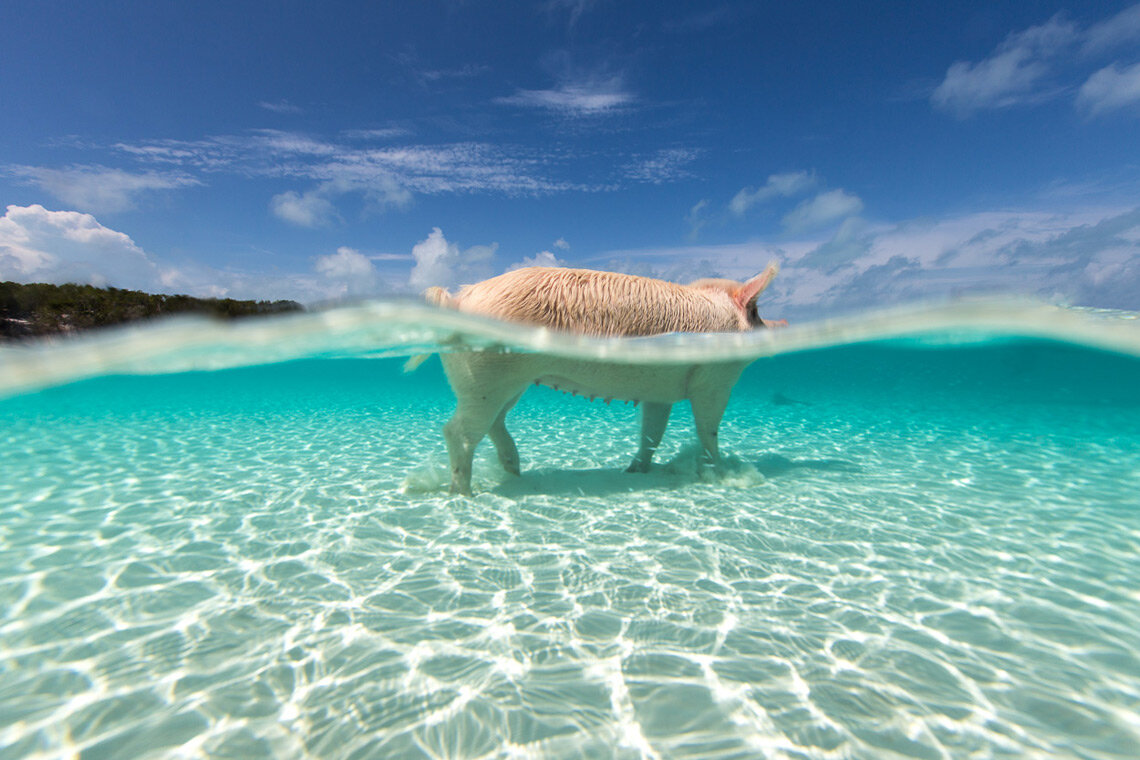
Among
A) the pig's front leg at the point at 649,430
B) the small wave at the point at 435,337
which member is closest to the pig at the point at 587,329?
the small wave at the point at 435,337

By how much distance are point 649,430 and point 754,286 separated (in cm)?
218

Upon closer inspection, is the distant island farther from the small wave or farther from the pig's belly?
the pig's belly

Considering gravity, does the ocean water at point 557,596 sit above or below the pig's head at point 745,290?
below

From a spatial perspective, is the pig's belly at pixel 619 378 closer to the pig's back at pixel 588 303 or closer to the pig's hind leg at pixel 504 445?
the pig's back at pixel 588 303

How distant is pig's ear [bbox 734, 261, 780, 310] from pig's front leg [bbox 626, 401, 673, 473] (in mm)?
1534

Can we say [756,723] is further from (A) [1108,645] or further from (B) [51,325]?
(B) [51,325]

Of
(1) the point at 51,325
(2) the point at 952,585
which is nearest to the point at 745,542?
(2) the point at 952,585

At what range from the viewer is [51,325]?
4.45 meters

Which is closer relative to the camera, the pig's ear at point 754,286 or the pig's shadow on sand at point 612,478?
the pig's ear at point 754,286

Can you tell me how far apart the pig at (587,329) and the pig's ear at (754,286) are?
12mm

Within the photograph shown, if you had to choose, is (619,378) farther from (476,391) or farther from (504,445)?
(504,445)

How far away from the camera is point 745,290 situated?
546 centimetres

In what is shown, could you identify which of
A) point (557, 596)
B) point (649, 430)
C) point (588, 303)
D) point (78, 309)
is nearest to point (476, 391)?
point (588, 303)

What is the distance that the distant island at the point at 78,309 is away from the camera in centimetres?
423
